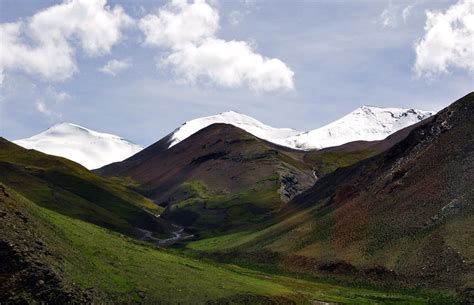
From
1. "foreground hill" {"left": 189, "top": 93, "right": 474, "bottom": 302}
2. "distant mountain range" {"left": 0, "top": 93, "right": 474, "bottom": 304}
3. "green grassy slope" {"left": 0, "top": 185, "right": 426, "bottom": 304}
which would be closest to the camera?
"green grassy slope" {"left": 0, "top": 185, "right": 426, "bottom": 304}

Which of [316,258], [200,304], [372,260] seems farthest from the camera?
[316,258]

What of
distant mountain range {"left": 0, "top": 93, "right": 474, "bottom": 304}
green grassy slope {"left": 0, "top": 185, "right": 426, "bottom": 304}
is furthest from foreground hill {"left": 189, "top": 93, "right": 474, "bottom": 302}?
green grassy slope {"left": 0, "top": 185, "right": 426, "bottom": 304}

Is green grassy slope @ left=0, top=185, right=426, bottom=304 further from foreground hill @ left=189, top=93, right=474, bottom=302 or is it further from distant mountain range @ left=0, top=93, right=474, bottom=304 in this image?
foreground hill @ left=189, top=93, right=474, bottom=302

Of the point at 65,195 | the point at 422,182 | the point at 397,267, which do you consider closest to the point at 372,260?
the point at 397,267

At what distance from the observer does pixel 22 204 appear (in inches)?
2277

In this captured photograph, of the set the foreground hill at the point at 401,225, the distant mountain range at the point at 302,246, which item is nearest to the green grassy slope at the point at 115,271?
the distant mountain range at the point at 302,246

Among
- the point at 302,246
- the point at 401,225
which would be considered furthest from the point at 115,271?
the point at 302,246

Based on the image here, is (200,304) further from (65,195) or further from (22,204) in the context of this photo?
(65,195)

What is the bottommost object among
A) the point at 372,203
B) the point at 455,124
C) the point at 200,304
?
the point at 200,304

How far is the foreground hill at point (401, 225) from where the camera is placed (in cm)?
9000

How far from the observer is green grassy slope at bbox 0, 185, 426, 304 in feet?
169

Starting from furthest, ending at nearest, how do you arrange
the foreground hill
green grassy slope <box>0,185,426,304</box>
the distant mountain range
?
the foreground hill < the distant mountain range < green grassy slope <box>0,185,426,304</box>

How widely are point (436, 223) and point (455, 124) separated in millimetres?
39193

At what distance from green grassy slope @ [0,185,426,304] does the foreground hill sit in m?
15.7
